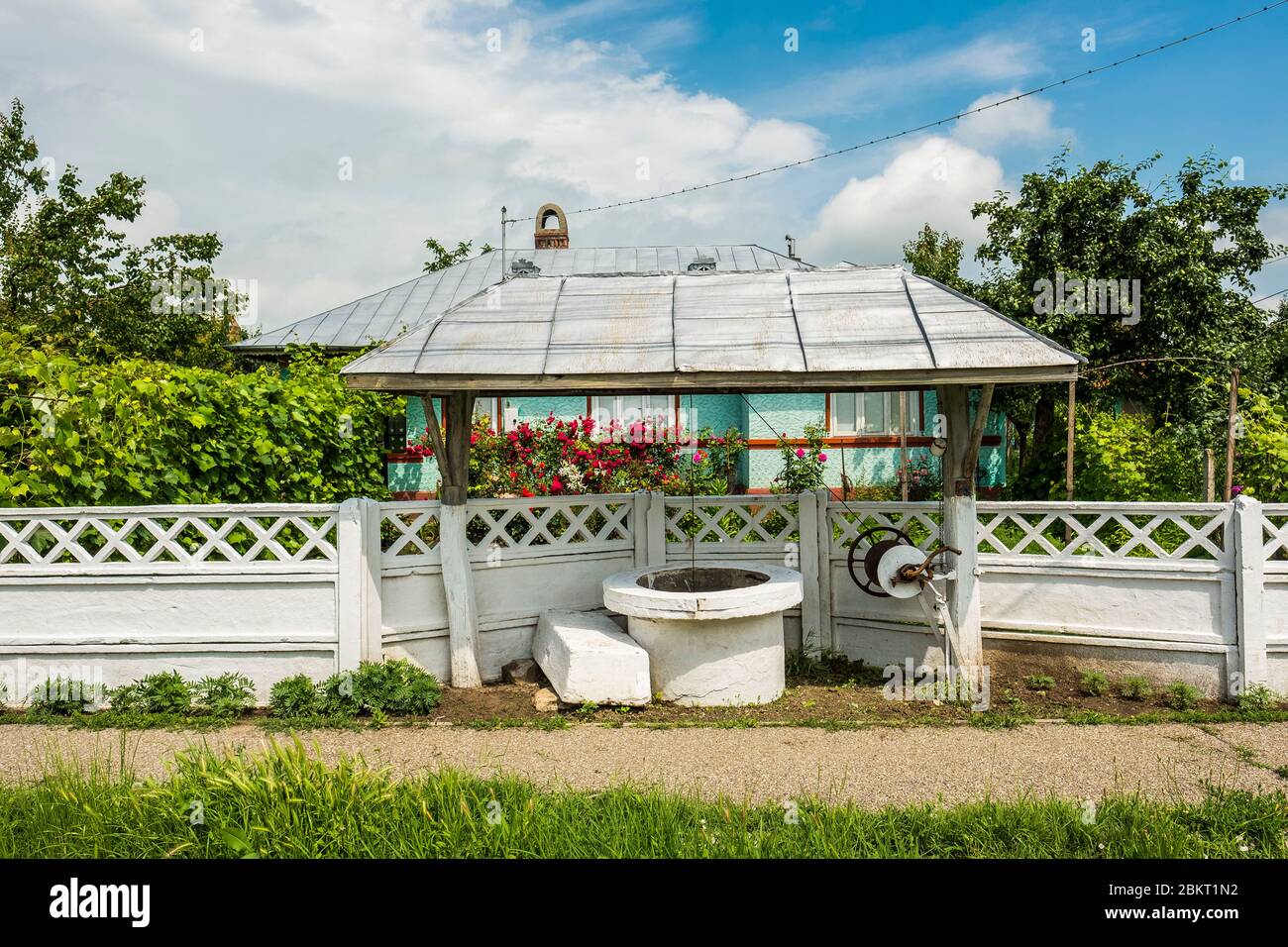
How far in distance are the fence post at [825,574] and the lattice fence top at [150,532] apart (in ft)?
13.5

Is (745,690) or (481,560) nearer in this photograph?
(745,690)

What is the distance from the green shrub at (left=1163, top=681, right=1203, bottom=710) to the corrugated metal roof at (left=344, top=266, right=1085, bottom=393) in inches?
98.0

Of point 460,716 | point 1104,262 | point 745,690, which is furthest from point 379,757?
point 1104,262

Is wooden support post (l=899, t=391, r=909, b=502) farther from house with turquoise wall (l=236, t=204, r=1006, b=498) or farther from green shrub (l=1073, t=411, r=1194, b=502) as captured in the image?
green shrub (l=1073, t=411, r=1194, b=502)

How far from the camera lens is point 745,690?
252 inches

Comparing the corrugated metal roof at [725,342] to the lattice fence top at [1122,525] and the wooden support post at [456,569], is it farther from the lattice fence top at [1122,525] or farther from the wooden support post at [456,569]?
the lattice fence top at [1122,525]

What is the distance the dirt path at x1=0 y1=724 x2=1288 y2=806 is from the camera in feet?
15.3

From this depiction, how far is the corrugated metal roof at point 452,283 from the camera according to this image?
675 inches

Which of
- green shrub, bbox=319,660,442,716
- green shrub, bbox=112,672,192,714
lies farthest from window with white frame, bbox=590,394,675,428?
green shrub, bbox=112,672,192,714

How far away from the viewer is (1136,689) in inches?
247

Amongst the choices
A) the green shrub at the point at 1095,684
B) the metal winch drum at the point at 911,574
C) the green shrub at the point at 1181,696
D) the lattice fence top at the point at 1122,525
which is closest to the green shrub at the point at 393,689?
the metal winch drum at the point at 911,574

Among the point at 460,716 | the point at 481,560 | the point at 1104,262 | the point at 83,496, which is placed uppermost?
the point at 1104,262
